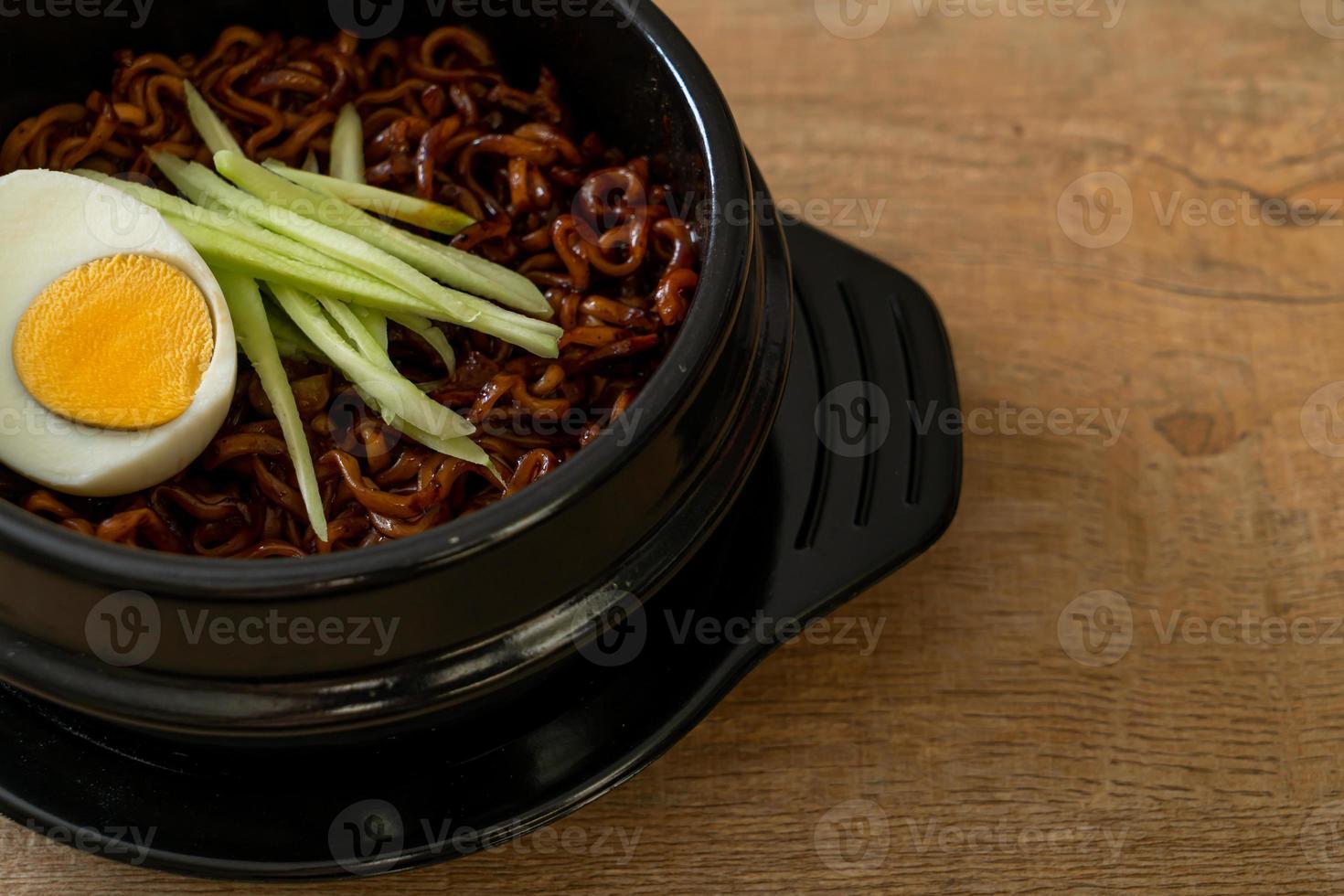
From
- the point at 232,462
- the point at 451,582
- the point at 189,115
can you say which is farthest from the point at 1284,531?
the point at 189,115

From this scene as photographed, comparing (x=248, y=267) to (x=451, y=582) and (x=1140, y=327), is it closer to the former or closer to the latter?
(x=451, y=582)
